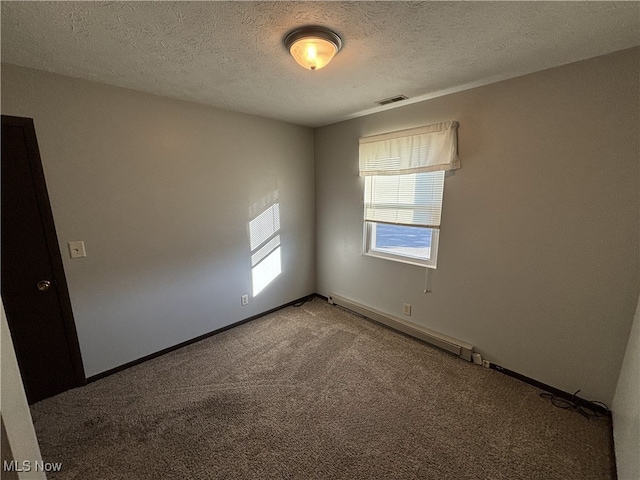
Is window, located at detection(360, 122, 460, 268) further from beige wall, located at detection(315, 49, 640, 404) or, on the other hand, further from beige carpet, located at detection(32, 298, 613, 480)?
beige carpet, located at detection(32, 298, 613, 480)

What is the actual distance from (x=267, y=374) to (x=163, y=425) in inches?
30.1

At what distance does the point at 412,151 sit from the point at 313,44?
1.45 metres

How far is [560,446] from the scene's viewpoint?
1.57 meters

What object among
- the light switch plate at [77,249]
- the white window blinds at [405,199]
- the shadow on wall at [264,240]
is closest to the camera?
the light switch plate at [77,249]

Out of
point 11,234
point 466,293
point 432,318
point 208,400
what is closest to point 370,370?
point 432,318

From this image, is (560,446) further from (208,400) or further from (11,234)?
(11,234)

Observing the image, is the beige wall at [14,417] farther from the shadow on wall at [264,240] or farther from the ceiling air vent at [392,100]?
the ceiling air vent at [392,100]

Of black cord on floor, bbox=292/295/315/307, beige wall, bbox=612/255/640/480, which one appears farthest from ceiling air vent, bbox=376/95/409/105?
black cord on floor, bbox=292/295/315/307

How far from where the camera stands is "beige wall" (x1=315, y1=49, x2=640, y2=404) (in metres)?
1.61

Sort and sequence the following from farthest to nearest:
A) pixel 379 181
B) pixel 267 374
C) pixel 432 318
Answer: pixel 379 181
pixel 432 318
pixel 267 374

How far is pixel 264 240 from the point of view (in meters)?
3.10

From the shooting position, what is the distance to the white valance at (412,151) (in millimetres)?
2240

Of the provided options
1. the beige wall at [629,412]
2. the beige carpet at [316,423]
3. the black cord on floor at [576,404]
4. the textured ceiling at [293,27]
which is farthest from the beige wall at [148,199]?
the beige wall at [629,412]

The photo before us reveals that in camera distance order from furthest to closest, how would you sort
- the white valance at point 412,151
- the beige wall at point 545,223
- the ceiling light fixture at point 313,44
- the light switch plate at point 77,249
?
1. the white valance at point 412,151
2. the light switch plate at point 77,249
3. the beige wall at point 545,223
4. the ceiling light fixture at point 313,44
